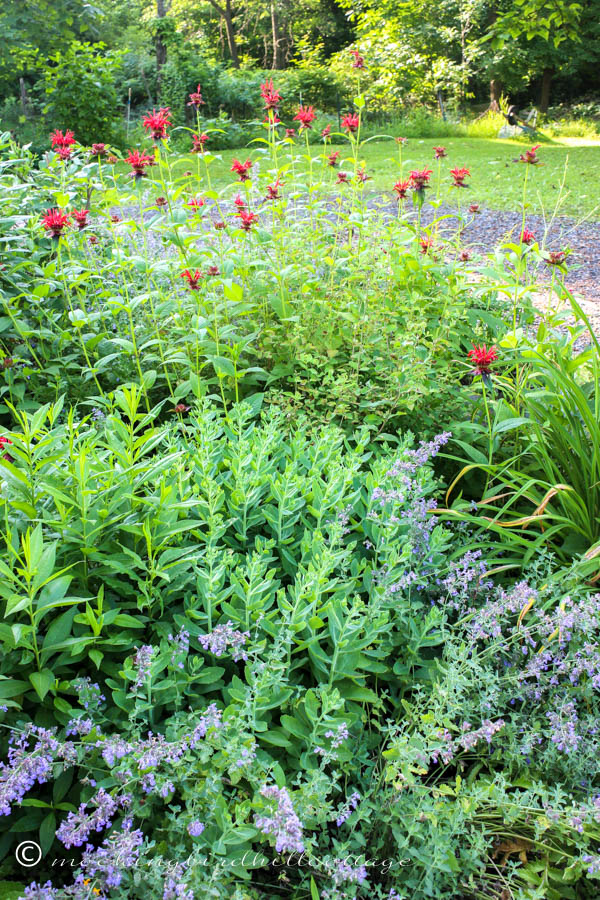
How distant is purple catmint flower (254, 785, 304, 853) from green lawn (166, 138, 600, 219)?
6.86 m

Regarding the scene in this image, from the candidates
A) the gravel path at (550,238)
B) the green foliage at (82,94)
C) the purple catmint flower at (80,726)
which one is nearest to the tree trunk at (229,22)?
the green foliage at (82,94)

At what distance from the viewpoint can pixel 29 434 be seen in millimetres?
1542

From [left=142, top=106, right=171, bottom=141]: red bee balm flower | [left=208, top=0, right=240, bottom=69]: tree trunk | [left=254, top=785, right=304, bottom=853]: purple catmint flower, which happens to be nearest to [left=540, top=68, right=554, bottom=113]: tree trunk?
[left=208, top=0, right=240, bottom=69]: tree trunk

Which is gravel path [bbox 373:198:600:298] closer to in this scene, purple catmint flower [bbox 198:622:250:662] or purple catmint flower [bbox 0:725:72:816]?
purple catmint flower [bbox 198:622:250:662]

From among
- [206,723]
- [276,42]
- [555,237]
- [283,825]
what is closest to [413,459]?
[206,723]

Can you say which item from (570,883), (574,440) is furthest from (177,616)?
(574,440)

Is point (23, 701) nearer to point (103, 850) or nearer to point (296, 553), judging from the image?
point (103, 850)

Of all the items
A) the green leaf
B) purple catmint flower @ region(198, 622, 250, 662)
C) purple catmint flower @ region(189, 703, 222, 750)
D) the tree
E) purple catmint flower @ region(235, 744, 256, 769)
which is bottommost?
purple catmint flower @ region(235, 744, 256, 769)

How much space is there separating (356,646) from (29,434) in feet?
3.08

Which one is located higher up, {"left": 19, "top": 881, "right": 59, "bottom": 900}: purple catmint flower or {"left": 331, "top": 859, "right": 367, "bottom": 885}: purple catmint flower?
{"left": 19, "top": 881, "right": 59, "bottom": 900}: purple catmint flower

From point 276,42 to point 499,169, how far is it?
58.9 ft

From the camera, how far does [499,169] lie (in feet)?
40.7

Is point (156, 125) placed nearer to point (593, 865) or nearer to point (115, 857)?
point (115, 857)

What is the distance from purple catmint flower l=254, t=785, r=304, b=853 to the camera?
1.06 meters
